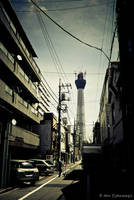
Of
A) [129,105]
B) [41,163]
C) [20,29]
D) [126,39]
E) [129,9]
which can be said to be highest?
[20,29]

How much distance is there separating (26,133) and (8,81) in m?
7.38

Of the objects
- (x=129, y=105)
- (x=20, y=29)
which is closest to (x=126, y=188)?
(x=129, y=105)

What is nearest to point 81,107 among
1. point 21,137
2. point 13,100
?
point 21,137

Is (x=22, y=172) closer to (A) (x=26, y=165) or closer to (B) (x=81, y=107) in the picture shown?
(A) (x=26, y=165)

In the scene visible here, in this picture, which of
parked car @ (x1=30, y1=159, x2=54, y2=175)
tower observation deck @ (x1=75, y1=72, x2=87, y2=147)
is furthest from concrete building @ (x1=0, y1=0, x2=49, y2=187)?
tower observation deck @ (x1=75, y1=72, x2=87, y2=147)

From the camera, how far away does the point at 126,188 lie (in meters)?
7.01

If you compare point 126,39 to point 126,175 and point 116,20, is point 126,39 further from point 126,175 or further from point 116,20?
point 126,175

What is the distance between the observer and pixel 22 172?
1359cm

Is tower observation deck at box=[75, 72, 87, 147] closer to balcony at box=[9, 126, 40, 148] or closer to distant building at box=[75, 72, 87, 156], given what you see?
distant building at box=[75, 72, 87, 156]

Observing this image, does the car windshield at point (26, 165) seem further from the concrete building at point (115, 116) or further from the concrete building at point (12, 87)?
the concrete building at point (115, 116)

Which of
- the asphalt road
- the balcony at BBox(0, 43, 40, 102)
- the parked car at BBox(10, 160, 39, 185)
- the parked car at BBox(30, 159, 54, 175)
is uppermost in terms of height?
the balcony at BBox(0, 43, 40, 102)

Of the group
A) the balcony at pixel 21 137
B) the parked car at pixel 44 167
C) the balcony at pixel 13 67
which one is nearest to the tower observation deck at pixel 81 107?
the balcony at pixel 21 137

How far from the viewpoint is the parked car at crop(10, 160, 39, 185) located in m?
13.4

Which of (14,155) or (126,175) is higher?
(126,175)
